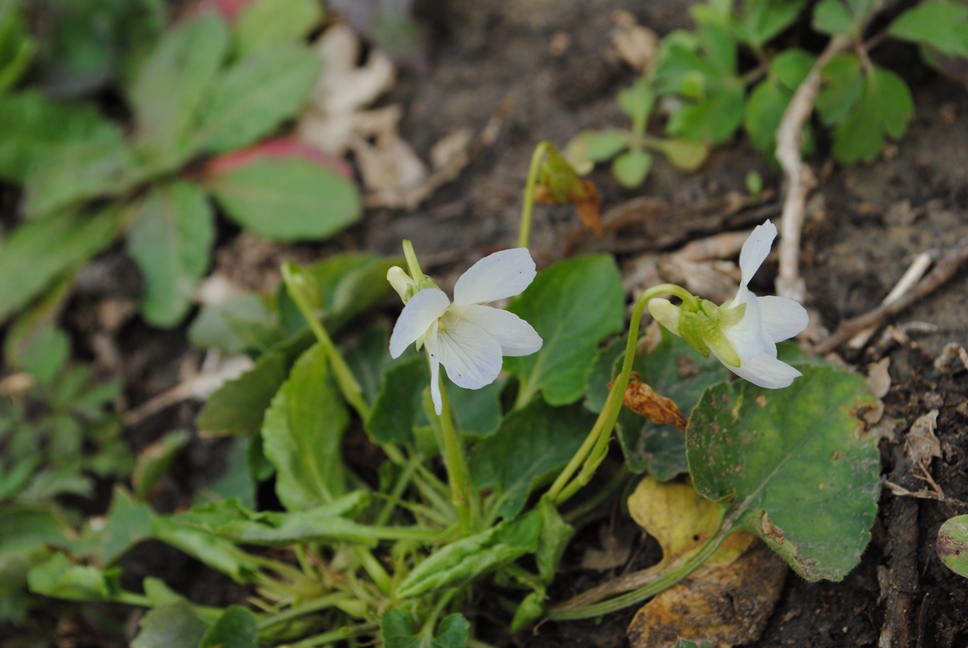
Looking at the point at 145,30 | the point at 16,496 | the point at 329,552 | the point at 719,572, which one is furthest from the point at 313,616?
the point at 145,30

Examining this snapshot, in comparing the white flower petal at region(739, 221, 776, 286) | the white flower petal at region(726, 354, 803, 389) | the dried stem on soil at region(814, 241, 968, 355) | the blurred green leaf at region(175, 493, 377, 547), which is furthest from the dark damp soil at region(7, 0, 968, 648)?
the white flower petal at region(739, 221, 776, 286)

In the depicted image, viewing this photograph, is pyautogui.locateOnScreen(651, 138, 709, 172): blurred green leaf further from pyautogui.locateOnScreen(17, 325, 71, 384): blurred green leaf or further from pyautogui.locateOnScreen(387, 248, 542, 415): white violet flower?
pyautogui.locateOnScreen(17, 325, 71, 384): blurred green leaf

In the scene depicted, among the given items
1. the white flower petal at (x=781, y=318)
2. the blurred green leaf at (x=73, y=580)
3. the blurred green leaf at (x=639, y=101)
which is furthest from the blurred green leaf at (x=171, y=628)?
the blurred green leaf at (x=639, y=101)

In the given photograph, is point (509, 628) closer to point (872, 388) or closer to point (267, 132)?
point (872, 388)

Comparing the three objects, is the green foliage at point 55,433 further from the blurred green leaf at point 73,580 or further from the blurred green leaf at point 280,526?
the blurred green leaf at point 280,526

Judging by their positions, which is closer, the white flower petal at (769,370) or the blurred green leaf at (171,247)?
the white flower petal at (769,370)

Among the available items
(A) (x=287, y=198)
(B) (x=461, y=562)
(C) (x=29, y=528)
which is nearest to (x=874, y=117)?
(B) (x=461, y=562)
